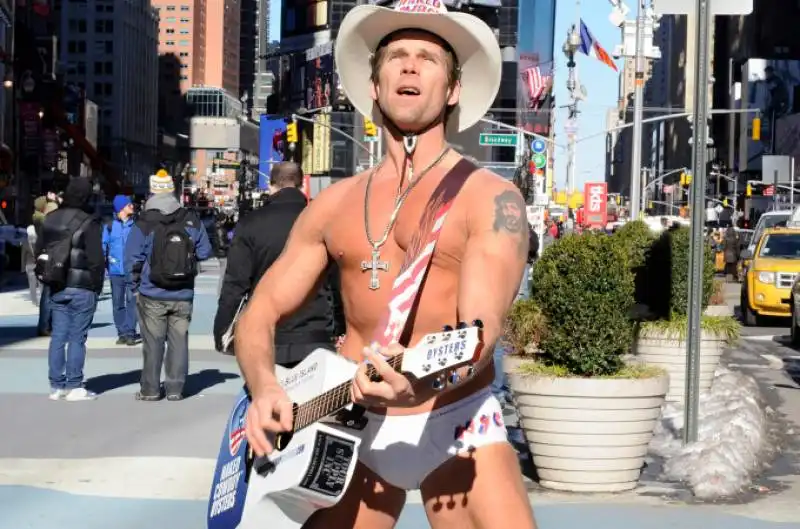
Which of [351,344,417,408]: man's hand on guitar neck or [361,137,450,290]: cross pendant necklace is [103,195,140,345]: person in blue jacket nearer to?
[361,137,450,290]: cross pendant necklace

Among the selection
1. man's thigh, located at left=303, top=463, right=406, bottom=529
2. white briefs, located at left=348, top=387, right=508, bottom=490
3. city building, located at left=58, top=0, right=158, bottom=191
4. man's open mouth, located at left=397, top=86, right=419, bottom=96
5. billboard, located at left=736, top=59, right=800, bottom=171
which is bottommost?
man's thigh, located at left=303, top=463, right=406, bottom=529

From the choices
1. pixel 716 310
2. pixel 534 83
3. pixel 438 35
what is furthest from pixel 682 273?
pixel 534 83

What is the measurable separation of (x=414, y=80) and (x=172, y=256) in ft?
28.2

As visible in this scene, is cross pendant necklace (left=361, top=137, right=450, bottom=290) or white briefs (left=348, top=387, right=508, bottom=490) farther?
cross pendant necklace (left=361, top=137, right=450, bottom=290)

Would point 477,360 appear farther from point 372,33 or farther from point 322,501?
point 372,33

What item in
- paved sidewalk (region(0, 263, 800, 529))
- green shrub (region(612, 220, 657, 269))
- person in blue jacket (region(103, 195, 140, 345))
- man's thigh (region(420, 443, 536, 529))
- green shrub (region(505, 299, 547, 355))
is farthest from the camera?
person in blue jacket (region(103, 195, 140, 345))

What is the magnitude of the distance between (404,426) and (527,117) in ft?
423

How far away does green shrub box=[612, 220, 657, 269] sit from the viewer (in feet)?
42.1

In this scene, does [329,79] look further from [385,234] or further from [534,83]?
[385,234]

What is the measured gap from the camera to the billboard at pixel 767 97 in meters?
115

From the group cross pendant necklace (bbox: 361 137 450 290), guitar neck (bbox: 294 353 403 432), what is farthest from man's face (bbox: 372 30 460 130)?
guitar neck (bbox: 294 353 403 432)

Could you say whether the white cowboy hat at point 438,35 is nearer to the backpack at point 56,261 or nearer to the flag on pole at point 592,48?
the backpack at point 56,261

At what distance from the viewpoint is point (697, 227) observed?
9859mm

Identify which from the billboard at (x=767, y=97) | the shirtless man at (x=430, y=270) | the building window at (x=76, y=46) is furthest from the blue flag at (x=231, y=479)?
the building window at (x=76, y=46)
